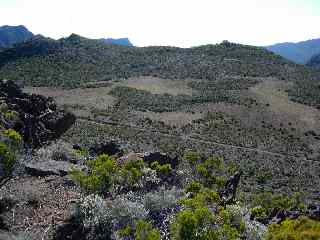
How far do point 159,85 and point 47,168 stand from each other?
7800 cm

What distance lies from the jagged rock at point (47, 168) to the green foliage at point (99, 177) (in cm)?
162

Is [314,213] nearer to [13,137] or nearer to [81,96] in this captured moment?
[13,137]

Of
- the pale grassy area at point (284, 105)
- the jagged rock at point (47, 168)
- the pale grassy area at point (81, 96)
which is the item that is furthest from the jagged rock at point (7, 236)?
the pale grassy area at point (81, 96)

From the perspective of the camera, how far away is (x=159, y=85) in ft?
340

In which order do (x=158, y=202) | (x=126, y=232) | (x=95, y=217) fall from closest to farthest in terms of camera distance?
(x=126, y=232), (x=95, y=217), (x=158, y=202)

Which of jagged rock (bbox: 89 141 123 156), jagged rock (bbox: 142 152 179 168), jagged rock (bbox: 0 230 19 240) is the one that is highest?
jagged rock (bbox: 0 230 19 240)

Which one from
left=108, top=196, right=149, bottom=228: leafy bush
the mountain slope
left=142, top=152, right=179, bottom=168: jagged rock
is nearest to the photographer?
left=108, top=196, right=149, bottom=228: leafy bush

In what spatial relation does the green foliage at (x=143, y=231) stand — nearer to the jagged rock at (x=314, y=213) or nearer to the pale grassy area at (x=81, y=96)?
the jagged rock at (x=314, y=213)

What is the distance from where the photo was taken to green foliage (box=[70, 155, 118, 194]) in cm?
2294

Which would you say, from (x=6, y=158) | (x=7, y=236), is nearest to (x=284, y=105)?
(x=6, y=158)

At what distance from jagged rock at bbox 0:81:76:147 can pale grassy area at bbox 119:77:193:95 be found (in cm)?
6179

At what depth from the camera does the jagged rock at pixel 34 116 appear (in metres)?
31.0

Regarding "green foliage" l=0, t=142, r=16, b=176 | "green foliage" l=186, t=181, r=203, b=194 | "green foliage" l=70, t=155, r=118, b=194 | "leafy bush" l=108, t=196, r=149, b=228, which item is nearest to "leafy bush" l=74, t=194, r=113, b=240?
"leafy bush" l=108, t=196, r=149, b=228

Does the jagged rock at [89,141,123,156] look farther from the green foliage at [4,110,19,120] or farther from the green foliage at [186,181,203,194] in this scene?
the green foliage at [186,181,203,194]
